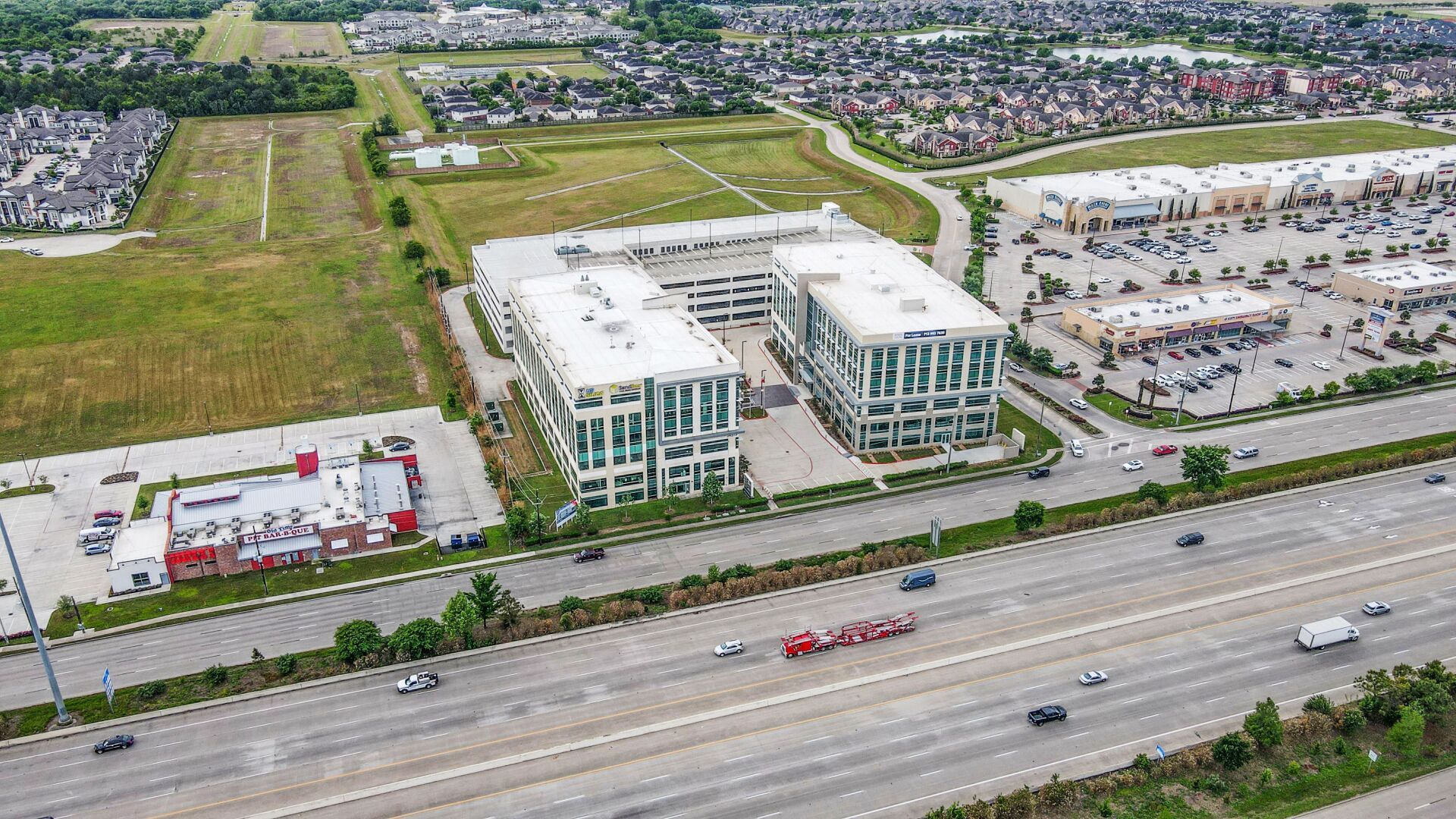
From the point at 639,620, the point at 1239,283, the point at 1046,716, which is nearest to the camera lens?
the point at 1046,716

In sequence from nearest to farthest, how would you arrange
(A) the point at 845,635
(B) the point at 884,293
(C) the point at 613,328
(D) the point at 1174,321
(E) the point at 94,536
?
(A) the point at 845,635 < (E) the point at 94,536 < (C) the point at 613,328 < (B) the point at 884,293 < (D) the point at 1174,321

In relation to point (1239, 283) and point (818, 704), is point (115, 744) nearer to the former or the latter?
point (818, 704)

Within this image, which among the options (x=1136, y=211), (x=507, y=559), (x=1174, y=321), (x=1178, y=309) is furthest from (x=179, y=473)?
(x=1136, y=211)

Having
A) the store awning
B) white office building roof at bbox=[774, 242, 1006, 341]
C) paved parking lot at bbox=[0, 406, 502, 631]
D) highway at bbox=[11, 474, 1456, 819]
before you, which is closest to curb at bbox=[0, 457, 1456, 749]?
highway at bbox=[11, 474, 1456, 819]

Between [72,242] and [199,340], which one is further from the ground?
[72,242]

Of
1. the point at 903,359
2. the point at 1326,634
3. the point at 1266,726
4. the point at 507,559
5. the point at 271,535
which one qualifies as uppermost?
the point at 903,359

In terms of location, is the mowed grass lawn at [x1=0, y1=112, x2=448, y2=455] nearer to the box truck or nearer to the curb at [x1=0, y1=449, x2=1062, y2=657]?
the curb at [x1=0, y1=449, x2=1062, y2=657]

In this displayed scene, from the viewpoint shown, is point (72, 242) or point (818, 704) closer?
point (818, 704)

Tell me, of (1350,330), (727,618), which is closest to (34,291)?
(727,618)
